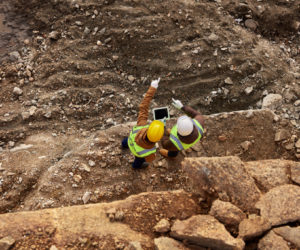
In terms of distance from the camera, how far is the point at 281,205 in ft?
9.80

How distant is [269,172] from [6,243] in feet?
10.4

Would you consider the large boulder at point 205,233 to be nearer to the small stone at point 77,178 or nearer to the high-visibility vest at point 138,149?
the high-visibility vest at point 138,149

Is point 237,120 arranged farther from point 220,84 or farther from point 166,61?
point 166,61

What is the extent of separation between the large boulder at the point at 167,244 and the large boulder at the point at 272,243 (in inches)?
30.7

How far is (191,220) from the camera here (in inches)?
113

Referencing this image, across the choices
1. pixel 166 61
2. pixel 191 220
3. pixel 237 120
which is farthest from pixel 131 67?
pixel 191 220

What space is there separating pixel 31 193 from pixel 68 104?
1763 mm

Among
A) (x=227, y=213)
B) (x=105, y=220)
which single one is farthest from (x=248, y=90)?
(x=105, y=220)

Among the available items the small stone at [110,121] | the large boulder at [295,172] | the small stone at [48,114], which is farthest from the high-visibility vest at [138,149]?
the small stone at [48,114]

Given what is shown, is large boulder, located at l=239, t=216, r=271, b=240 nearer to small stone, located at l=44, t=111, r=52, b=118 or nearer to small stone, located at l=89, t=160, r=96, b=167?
small stone, located at l=89, t=160, r=96, b=167

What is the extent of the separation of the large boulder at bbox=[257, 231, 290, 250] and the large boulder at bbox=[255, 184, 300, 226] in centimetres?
16

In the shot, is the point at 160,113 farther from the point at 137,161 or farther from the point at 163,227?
the point at 163,227

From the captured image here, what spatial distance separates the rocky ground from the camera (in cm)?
348

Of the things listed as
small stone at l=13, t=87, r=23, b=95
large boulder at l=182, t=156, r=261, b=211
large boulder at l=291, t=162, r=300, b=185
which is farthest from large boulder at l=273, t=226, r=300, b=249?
small stone at l=13, t=87, r=23, b=95
